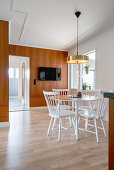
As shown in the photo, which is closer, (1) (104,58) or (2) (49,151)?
(2) (49,151)

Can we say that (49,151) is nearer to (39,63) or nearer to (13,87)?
(39,63)

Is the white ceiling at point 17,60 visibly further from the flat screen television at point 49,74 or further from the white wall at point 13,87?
the white wall at point 13,87

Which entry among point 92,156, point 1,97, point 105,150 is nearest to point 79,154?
point 92,156

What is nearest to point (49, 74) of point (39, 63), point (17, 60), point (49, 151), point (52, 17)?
point (39, 63)

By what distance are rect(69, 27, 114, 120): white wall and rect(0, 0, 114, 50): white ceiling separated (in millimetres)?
338

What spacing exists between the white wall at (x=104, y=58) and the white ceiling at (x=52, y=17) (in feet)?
1.11

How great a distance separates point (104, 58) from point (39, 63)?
2.89 m

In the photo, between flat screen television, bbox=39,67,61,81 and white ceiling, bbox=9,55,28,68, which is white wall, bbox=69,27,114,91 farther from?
white ceiling, bbox=9,55,28,68

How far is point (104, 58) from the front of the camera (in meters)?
4.10

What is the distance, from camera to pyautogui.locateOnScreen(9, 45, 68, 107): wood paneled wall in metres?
5.68

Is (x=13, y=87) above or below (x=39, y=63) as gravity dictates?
below

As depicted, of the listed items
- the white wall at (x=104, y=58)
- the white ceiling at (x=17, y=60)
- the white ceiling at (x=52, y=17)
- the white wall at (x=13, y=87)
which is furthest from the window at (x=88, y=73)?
the white wall at (x=13, y=87)

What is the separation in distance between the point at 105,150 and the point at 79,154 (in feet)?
1.54

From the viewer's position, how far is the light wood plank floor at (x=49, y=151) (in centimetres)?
176
